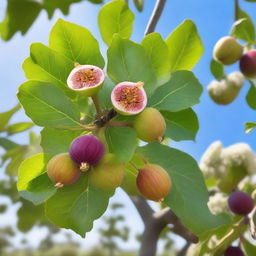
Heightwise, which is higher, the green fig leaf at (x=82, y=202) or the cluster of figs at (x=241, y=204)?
the green fig leaf at (x=82, y=202)

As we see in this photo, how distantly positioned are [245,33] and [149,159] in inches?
29.6

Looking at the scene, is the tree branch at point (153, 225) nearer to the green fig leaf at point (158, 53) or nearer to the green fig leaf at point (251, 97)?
the green fig leaf at point (251, 97)

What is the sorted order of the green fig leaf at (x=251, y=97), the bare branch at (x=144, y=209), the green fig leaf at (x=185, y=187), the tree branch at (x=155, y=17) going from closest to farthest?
the green fig leaf at (x=185, y=187), the tree branch at (x=155, y=17), the green fig leaf at (x=251, y=97), the bare branch at (x=144, y=209)

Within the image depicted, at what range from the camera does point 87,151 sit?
0.79 meters

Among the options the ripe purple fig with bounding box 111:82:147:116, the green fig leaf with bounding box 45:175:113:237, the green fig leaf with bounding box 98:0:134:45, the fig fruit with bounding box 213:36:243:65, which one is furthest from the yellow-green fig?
the fig fruit with bounding box 213:36:243:65

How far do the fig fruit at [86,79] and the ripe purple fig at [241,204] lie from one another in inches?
28.6

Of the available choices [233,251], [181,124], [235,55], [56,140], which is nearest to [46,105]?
[56,140]

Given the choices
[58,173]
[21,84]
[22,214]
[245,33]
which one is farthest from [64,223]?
[22,214]

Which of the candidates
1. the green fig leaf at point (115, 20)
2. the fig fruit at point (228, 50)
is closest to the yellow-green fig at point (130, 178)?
the green fig leaf at point (115, 20)

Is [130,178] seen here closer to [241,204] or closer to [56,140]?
[56,140]

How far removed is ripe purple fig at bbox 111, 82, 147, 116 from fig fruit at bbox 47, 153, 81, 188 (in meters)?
0.12

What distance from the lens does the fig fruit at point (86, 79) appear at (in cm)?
86

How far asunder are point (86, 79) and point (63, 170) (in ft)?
0.58

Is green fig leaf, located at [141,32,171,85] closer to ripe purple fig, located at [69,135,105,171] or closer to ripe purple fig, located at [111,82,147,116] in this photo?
ripe purple fig, located at [111,82,147,116]
